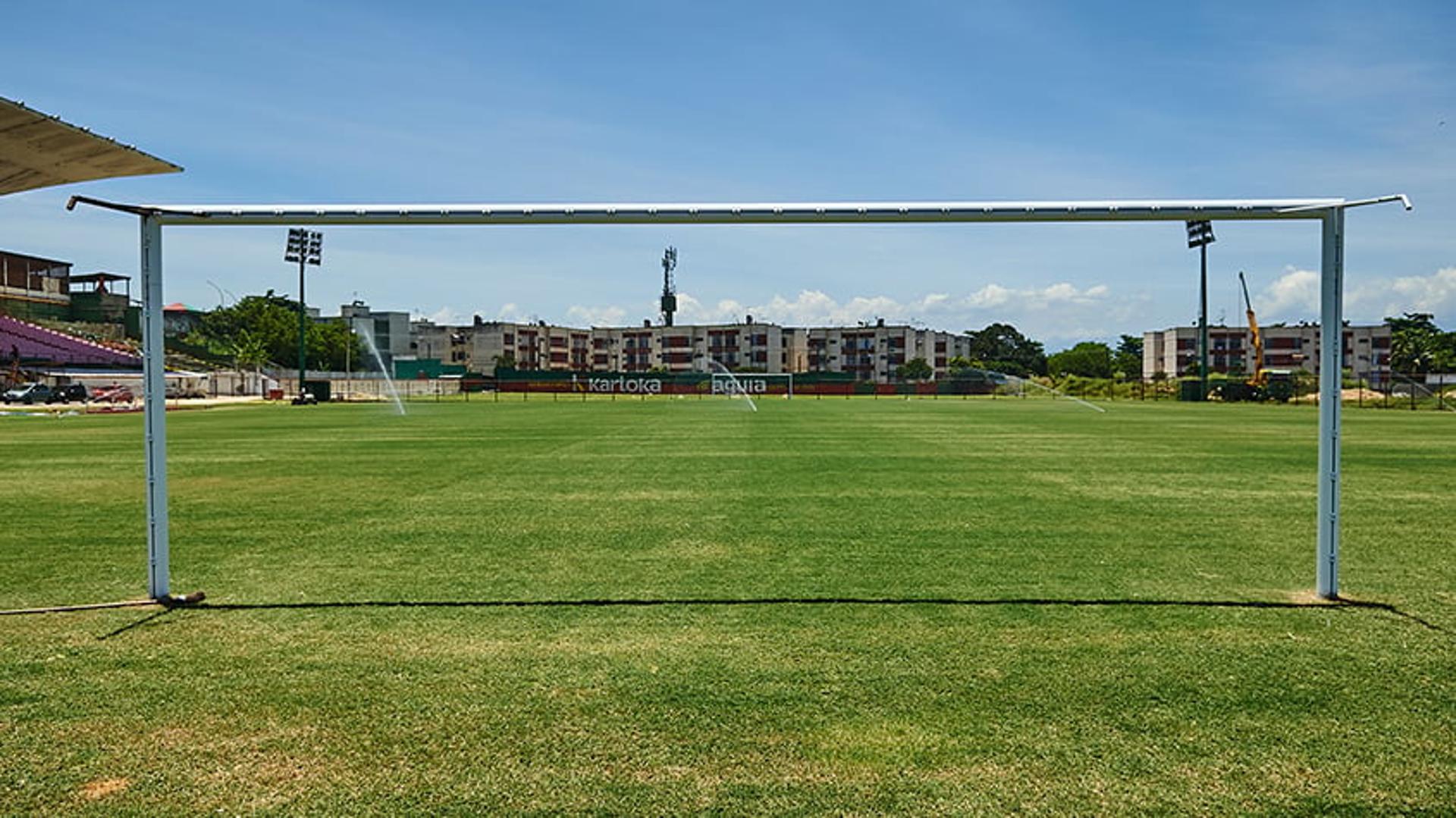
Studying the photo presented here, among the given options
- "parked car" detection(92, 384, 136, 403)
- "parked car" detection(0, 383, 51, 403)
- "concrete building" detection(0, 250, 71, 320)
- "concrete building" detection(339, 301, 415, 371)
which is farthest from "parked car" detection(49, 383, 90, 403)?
"concrete building" detection(339, 301, 415, 371)

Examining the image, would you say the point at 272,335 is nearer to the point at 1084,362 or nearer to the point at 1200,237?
the point at 1200,237

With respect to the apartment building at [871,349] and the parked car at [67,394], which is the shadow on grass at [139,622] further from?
the apartment building at [871,349]

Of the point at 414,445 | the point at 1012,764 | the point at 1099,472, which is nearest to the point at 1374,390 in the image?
the point at 1099,472

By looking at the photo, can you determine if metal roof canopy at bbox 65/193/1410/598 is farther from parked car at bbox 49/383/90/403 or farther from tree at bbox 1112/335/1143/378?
tree at bbox 1112/335/1143/378

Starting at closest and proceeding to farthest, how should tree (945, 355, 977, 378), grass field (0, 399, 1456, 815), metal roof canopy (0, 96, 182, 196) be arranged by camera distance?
grass field (0, 399, 1456, 815), metal roof canopy (0, 96, 182, 196), tree (945, 355, 977, 378)

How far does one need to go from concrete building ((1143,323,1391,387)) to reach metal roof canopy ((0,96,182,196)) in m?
135

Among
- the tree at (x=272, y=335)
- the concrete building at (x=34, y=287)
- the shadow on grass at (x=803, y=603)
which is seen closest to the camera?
the shadow on grass at (x=803, y=603)

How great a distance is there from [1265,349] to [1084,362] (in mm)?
29030

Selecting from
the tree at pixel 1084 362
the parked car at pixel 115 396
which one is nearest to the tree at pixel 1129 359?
the tree at pixel 1084 362

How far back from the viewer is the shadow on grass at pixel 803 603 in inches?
272

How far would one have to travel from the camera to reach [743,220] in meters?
6.93

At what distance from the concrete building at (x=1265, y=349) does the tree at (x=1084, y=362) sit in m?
6.50

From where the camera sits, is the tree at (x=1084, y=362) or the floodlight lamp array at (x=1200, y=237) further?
the tree at (x=1084, y=362)

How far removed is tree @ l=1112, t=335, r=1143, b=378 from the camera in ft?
537
